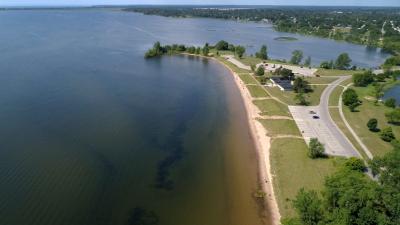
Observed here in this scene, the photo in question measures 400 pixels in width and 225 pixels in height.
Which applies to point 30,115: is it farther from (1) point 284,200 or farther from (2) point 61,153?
(1) point 284,200

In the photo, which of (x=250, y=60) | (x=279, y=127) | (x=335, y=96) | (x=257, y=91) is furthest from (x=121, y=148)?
(x=250, y=60)

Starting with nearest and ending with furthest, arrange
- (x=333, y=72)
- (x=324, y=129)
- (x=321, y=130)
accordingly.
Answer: (x=321, y=130)
(x=324, y=129)
(x=333, y=72)

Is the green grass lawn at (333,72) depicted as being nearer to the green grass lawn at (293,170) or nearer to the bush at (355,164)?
the green grass lawn at (293,170)

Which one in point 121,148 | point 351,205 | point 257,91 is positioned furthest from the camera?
point 257,91

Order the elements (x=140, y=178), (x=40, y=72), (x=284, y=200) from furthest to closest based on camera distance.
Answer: (x=40, y=72) < (x=140, y=178) < (x=284, y=200)

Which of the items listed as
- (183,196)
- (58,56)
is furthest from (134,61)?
(183,196)

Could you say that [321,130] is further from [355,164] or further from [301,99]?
[355,164]

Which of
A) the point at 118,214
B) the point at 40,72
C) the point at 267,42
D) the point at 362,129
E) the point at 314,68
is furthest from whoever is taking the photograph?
the point at 267,42

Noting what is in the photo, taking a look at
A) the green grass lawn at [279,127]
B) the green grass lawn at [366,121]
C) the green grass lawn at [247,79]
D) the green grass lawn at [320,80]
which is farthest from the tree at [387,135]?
the green grass lawn at [247,79]
